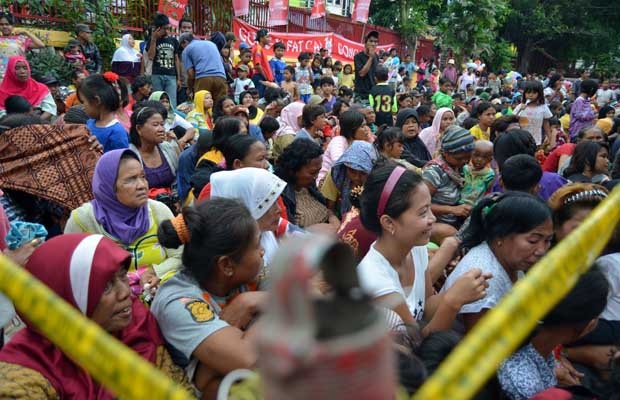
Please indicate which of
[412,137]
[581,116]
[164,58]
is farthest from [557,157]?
[164,58]

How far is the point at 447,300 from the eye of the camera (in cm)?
210

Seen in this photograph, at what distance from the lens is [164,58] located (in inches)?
341

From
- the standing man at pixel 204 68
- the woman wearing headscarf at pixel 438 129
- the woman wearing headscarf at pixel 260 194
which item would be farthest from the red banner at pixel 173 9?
the woman wearing headscarf at pixel 260 194

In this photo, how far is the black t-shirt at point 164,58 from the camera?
865cm

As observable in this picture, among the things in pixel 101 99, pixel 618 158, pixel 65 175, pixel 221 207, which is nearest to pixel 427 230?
pixel 221 207

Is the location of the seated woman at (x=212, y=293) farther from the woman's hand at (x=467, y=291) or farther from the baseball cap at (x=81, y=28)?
the baseball cap at (x=81, y=28)

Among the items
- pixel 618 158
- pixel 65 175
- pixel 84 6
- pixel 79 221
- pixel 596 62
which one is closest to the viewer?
pixel 79 221

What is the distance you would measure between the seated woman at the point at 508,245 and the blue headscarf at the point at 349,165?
191 centimetres

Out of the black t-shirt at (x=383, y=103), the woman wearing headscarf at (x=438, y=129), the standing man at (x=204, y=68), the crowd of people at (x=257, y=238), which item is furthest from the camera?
the black t-shirt at (x=383, y=103)

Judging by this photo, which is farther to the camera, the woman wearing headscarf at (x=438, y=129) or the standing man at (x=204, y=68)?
the standing man at (x=204, y=68)

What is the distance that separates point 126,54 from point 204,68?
2.21 metres

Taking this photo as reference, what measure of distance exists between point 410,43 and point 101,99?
20.9 metres

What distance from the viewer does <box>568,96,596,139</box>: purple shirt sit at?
8.73 m

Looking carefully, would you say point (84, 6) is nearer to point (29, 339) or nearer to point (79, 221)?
point (79, 221)
